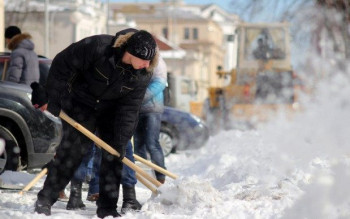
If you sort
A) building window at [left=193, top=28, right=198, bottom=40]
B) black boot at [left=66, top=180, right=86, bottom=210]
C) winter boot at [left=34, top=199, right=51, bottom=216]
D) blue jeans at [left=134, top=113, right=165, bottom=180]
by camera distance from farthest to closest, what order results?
building window at [left=193, top=28, right=198, bottom=40]
blue jeans at [left=134, top=113, right=165, bottom=180]
black boot at [left=66, top=180, right=86, bottom=210]
winter boot at [left=34, top=199, right=51, bottom=216]

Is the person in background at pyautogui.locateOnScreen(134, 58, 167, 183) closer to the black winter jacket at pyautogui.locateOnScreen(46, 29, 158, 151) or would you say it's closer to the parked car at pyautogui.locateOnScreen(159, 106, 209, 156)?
the black winter jacket at pyautogui.locateOnScreen(46, 29, 158, 151)

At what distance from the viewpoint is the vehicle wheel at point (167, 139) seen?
15.2m

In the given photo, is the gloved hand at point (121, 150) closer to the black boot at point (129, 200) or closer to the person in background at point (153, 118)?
the black boot at point (129, 200)

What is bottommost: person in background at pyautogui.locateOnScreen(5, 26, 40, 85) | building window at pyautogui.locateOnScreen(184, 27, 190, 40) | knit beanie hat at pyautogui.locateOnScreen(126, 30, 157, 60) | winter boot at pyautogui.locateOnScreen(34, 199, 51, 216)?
building window at pyautogui.locateOnScreen(184, 27, 190, 40)

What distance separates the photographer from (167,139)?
1520 centimetres

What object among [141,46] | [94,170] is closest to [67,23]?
[94,170]

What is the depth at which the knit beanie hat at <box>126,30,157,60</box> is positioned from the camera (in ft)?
20.2

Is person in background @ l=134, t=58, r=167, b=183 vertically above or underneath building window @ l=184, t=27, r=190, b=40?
above

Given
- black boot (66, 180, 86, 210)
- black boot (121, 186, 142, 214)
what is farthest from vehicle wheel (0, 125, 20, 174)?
black boot (121, 186, 142, 214)

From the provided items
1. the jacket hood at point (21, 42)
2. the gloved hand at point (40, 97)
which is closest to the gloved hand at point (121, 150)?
the gloved hand at point (40, 97)

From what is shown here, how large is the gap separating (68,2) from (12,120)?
2234 inches

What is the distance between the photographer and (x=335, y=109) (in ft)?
67.7

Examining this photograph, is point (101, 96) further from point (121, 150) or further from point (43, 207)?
point (43, 207)

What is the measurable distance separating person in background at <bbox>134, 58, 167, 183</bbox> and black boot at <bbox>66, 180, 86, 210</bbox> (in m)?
1.51
